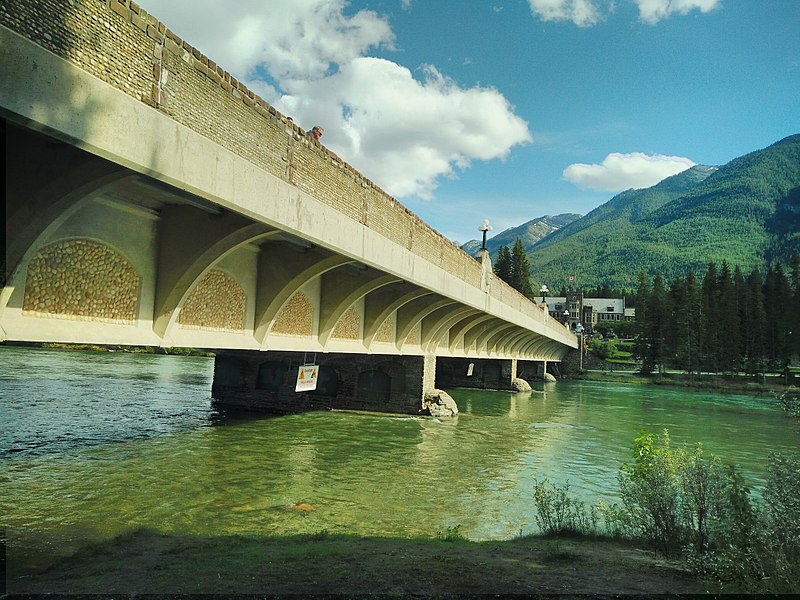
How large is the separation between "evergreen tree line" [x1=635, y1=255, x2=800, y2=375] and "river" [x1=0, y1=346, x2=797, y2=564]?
52102 millimetres

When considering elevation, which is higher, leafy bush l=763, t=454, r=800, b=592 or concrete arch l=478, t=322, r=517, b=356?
concrete arch l=478, t=322, r=517, b=356

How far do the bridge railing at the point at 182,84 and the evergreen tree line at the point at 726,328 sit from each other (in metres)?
75.2

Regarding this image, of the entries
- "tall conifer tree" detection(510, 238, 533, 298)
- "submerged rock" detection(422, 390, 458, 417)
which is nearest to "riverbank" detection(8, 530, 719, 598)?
"submerged rock" detection(422, 390, 458, 417)

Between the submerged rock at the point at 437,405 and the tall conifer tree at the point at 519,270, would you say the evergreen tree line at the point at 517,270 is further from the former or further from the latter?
the submerged rock at the point at 437,405

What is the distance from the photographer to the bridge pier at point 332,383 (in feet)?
71.2

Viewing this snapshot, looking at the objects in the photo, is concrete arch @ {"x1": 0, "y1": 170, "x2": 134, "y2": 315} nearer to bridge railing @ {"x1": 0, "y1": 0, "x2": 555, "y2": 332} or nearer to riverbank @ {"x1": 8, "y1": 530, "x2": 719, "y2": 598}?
bridge railing @ {"x1": 0, "y1": 0, "x2": 555, "y2": 332}

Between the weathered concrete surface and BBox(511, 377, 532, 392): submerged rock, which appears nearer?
the weathered concrete surface

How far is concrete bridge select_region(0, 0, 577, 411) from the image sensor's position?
5086 mm

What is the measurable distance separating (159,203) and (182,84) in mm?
1989

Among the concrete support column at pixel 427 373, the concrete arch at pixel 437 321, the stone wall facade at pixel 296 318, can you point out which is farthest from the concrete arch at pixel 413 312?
the stone wall facade at pixel 296 318

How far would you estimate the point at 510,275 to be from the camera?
97.4m

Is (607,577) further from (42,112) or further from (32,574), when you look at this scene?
(42,112)

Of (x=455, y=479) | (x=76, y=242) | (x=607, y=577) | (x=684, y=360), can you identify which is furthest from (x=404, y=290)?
(x=684, y=360)

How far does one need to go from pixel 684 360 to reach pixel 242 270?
79.9 metres
